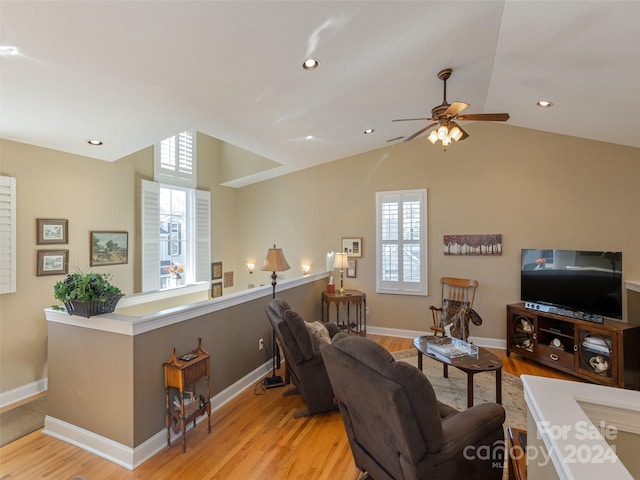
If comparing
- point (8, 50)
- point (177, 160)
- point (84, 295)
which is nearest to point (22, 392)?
point (84, 295)

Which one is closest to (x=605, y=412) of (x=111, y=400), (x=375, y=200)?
(x=111, y=400)

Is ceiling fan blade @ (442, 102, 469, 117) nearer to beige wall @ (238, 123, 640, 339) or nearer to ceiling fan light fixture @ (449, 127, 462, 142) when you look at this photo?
ceiling fan light fixture @ (449, 127, 462, 142)

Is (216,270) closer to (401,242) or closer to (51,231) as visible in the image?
(51,231)

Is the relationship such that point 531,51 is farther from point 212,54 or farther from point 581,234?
point 581,234

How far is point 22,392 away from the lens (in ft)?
10.9

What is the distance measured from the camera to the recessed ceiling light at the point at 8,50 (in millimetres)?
1955

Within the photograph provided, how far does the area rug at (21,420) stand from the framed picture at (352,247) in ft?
14.0

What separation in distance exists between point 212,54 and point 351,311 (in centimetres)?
434

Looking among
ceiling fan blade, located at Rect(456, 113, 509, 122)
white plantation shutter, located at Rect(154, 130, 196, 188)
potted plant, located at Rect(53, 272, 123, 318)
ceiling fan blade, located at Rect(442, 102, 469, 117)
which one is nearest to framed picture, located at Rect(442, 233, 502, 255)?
ceiling fan blade, located at Rect(456, 113, 509, 122)

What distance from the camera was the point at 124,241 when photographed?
14.6 feet

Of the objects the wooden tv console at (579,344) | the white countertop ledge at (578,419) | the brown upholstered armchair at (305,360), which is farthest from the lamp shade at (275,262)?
the wooden tv console at (579,344)

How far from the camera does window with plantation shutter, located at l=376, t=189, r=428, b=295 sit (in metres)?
4.96

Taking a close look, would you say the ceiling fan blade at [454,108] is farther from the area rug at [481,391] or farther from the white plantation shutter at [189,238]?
the white plantation shutter at [189,238]

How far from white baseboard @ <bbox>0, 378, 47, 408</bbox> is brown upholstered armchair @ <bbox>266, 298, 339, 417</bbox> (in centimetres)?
296
